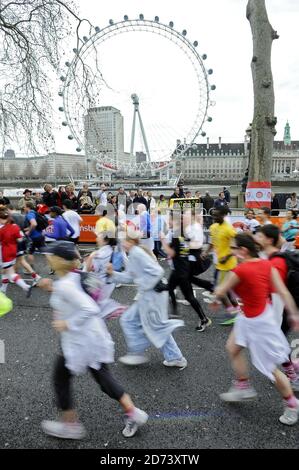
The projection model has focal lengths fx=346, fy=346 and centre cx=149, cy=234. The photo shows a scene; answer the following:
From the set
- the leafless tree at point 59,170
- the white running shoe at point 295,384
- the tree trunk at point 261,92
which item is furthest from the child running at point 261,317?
the leafless tree at point 59,170

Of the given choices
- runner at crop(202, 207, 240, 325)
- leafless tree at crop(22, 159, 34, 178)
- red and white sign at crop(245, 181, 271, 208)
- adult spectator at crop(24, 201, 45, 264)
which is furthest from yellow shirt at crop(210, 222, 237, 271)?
leafless tree at crop(22, 159, 34, 178)

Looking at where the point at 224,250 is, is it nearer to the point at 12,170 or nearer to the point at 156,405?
the point at 156,405

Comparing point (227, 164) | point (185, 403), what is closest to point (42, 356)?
point (185, 403)

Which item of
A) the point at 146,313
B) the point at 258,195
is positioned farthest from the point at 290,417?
the point at 258,195

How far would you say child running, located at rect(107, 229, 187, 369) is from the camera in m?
3.68

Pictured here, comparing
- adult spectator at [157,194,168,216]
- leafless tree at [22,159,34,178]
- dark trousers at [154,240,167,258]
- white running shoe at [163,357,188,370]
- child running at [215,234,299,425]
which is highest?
leafless tree at [22,159,34,178]

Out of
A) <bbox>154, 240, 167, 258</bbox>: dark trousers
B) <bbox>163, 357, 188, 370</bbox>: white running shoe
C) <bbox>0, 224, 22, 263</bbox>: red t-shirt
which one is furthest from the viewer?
<bbox>154, 240, 167, 258</bbox>: dark trousers

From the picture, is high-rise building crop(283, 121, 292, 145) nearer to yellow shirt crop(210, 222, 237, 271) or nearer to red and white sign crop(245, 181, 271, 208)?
red and white sign crop(245, 181, 271, 208)

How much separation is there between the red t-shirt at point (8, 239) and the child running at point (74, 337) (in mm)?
3812

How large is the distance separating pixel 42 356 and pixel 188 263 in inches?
87.9

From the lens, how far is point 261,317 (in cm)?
292

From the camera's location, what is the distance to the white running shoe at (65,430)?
2.75 metres

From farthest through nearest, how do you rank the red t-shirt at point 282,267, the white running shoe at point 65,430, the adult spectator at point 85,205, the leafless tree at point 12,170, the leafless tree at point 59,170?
the leafless tree at point 59,170, the leafless tree at point 12,170, the adult spectator at point 85,205, the red t-shirt at point 282,267, the white running shoe at point 65,430

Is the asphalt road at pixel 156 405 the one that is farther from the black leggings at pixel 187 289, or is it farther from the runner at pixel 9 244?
the runner at pixel 9 244
